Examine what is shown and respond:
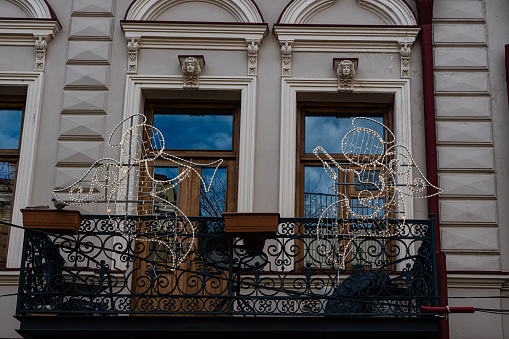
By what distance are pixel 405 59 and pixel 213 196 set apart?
132 inches

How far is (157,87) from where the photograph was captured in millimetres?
11906

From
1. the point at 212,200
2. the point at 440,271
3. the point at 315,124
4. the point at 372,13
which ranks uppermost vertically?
the point at 372,13

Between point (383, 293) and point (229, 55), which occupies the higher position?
point (229, 55)

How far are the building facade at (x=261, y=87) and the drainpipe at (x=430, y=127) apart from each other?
23 millimetres

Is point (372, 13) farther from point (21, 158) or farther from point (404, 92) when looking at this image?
point (21, 158)

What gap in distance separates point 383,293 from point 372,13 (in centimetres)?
444

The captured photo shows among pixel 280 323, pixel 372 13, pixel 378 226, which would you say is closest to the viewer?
pixel 280 323

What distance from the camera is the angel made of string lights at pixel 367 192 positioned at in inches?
406

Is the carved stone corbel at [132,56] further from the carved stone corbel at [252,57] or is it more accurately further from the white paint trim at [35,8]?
the carved stone corbel at [252,57]

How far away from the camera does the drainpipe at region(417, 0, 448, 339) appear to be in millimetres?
10594

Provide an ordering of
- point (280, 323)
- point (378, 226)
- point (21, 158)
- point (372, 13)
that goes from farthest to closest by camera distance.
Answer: point (372, 13) < point (21, 158) < point (378, 226) < point (280, 323)

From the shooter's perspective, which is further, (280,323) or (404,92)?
(404,92)

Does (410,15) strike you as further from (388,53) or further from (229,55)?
(229,55)

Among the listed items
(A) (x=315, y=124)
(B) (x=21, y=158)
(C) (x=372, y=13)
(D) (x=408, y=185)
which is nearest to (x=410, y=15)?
(C) (x=372, y=13)
